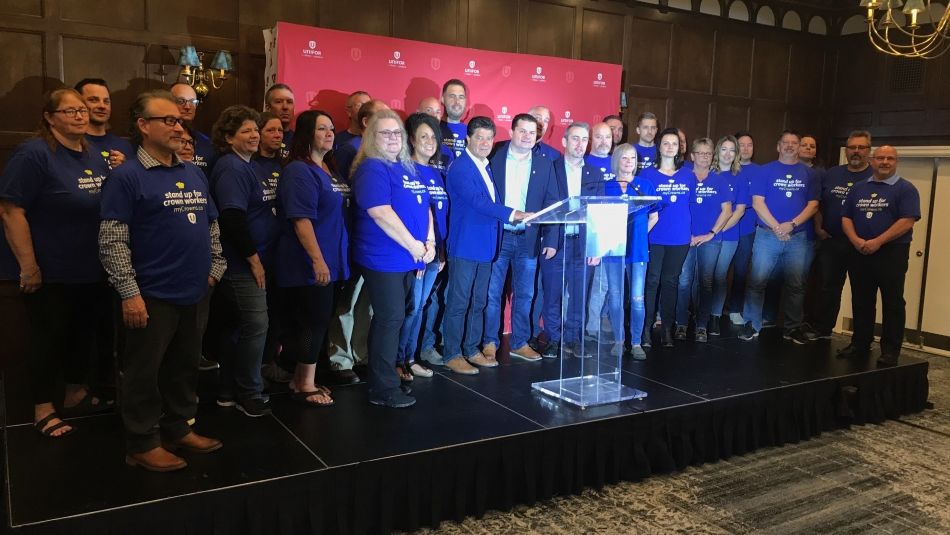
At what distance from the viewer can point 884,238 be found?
14.6ft

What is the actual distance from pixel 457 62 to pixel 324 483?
3.43 m

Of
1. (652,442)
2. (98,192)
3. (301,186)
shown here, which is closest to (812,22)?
(652,442)

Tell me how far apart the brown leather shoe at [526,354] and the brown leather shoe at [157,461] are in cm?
225

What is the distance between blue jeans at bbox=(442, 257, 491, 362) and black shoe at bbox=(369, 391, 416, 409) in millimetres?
731

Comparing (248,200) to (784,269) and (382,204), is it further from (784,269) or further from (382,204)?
(784,269)

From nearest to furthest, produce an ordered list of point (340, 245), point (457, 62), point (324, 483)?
point (324, 483)
point (340, 245)
point (457, 62)

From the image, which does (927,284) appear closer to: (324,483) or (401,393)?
(401,393)

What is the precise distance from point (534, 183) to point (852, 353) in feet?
8.34

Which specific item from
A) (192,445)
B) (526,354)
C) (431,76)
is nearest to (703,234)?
(526,354)

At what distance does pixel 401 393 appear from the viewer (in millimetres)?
3336

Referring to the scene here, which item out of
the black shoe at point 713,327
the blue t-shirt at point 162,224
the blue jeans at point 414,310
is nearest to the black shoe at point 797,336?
the black shoe at point 713,327

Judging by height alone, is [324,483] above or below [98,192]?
below

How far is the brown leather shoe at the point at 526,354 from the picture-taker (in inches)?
169

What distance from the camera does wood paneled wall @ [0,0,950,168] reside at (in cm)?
422
